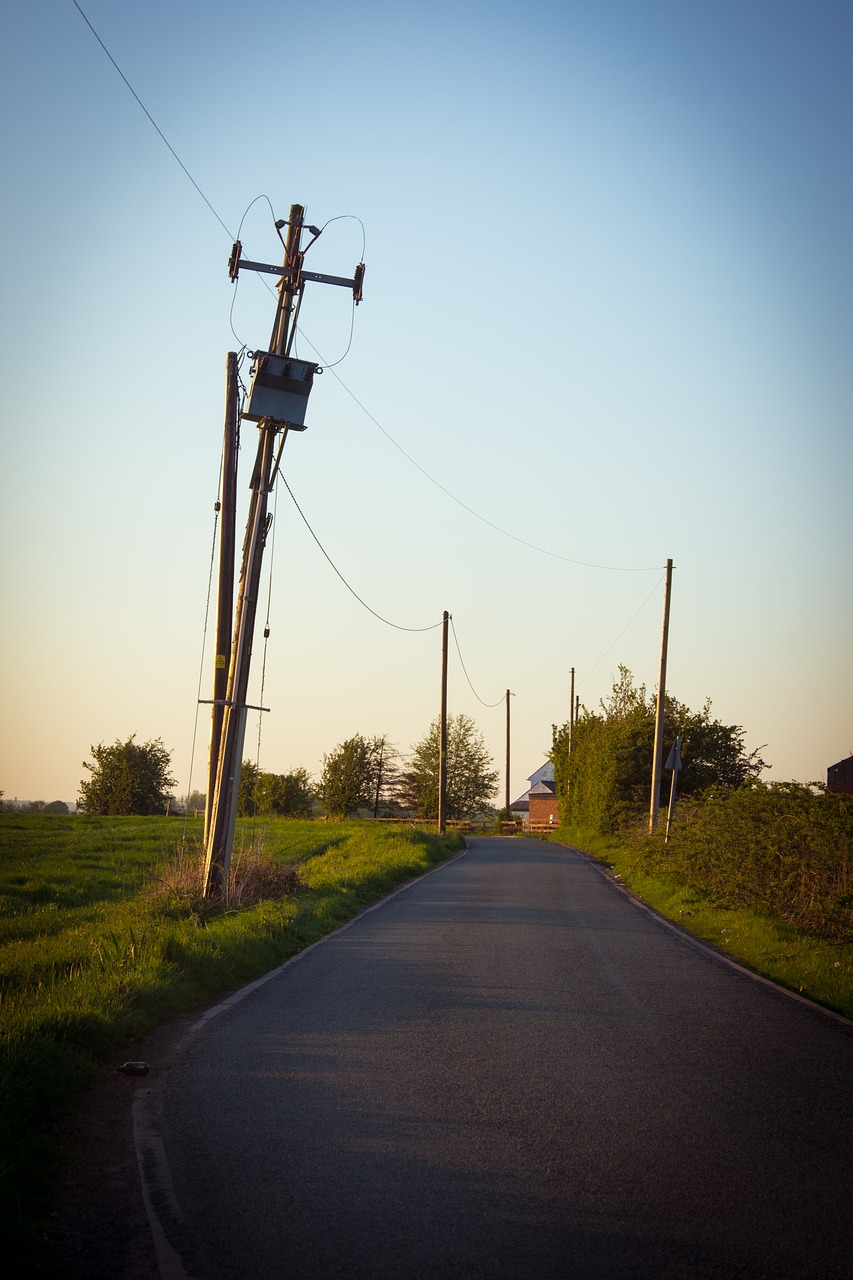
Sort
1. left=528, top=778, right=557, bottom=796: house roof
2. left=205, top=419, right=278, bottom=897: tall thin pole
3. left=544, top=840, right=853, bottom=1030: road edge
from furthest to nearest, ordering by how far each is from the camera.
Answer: left=528, top=778, right=557, bottom=796: house roof
left=205, top=419, right=278, bottom=897: tall thin pole
left=544, top=840, right=853, bottom=1030: road edge

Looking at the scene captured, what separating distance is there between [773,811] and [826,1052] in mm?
8970

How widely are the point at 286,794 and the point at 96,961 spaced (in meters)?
62.9

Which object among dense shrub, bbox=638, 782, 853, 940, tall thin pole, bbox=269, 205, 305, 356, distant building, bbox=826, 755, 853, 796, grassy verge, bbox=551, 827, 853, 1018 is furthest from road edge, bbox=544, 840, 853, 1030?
distant building, bbox=826, 755, 853, 796

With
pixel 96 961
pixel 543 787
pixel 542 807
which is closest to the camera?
pixel 96 961

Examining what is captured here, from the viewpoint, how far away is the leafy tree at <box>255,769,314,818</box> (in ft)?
225

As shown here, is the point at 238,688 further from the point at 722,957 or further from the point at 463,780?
the point at 463,780

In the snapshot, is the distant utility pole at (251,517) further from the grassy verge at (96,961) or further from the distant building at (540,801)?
the distant building at (540,801)

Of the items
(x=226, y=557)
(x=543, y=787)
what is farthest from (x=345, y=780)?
(x=226, y=557)

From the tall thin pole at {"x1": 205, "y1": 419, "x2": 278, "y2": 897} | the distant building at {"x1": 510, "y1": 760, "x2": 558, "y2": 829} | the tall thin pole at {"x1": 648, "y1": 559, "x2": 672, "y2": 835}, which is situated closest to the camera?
the tall thin pole at {"x1": 205, "y1": 419, "x2": 278, "y2": 897}

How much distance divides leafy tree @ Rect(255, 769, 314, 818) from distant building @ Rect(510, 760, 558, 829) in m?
17.6

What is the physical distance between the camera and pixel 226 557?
617 inches

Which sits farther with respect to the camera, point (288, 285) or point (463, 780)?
point (463, 780)

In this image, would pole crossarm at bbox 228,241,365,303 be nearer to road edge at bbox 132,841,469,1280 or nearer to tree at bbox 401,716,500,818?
road edge at bbox 132,841,469,1280

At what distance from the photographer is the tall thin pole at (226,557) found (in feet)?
50.6
